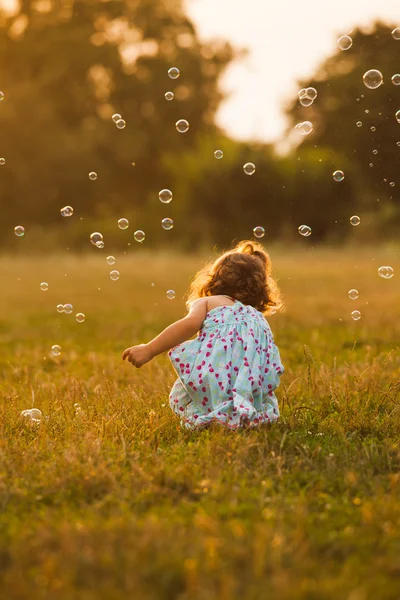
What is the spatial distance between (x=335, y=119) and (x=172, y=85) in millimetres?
16794

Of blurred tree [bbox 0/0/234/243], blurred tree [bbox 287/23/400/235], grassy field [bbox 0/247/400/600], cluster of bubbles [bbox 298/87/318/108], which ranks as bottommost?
grassy field [bbox 0/247/400/600]

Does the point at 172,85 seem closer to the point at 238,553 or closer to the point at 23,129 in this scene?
the point at 23,129

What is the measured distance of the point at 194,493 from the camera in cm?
280

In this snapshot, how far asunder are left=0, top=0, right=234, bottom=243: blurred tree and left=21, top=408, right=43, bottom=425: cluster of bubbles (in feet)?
90.3

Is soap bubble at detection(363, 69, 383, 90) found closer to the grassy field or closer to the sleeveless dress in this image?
the grassy field

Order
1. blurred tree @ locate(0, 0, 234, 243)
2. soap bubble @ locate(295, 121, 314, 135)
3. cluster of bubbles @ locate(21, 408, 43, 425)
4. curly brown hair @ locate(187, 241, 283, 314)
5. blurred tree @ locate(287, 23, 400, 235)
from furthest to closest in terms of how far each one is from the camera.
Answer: blurred tree @ locate(0, 0, 234, 243) < blurred tree @ locate(287, 23, 400, 235) < soap bubble @ locate(295, 121, 314, 135) < curly brown hair @ locate(187, 241, 283, 314) < cluster of bubbles @ locate(21, 408, 43, 425)

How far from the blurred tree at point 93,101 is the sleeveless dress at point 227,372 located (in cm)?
2759

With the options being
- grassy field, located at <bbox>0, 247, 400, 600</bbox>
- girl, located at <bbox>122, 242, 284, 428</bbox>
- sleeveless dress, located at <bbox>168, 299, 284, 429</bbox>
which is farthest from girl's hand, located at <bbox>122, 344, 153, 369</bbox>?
grassy field, located at <bbox>0, 247, 400, 600</bbox>

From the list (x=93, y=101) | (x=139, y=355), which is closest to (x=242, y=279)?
(x=139, y=355)

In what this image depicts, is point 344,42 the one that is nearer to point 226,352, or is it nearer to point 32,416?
point 226,352

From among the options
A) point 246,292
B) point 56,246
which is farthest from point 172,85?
point 246,292

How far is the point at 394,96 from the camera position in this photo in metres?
12.2

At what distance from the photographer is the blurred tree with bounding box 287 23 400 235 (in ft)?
43.4

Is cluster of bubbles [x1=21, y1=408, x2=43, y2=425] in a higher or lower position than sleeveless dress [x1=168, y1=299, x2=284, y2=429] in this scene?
lower
